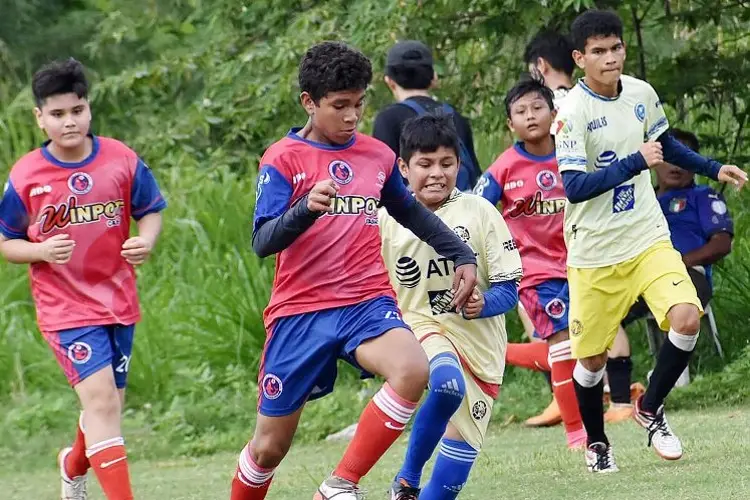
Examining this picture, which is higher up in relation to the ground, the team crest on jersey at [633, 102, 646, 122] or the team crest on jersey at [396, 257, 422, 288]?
the team crest on jersey at [633, 102, 646, 122]

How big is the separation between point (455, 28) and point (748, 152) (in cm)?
215

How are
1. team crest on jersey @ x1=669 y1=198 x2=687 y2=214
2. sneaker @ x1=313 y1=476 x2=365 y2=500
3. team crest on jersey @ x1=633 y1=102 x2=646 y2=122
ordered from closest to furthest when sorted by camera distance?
sneaker @ x1=313 y1=476 x2=365 y2=500 → team crest on jersey @ x1=633 y1=102 x2=646 y2=122 → team crest on jersey @ x1=669 y1=198 x2=687 y2=214

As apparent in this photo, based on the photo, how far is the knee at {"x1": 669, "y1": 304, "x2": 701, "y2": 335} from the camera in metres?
6.71

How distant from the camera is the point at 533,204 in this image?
26.9 feet

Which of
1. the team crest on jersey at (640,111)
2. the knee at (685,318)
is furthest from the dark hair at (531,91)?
the knee at (685,318)

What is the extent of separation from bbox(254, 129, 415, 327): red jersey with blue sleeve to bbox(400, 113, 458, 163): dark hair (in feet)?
1.94

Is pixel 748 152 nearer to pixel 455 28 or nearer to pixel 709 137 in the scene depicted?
pixel 709 137

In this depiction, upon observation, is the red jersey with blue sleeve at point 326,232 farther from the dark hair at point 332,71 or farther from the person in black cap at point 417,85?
the person in black cap at point 417,85

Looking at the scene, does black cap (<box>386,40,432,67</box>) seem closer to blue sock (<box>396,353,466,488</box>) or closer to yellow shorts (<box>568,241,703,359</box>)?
yellow shorts (<box>568,241,703,359</box>)

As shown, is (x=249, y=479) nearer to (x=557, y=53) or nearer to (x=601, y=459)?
(x=601, y=459)

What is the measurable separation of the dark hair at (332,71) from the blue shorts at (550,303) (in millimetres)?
2991

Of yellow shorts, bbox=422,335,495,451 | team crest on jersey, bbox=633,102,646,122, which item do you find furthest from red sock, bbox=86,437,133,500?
team crest on jersey, bbox=633,102,646,122

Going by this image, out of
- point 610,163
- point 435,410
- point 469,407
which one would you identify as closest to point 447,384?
point 435,410

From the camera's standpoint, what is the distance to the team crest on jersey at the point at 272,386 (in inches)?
214
